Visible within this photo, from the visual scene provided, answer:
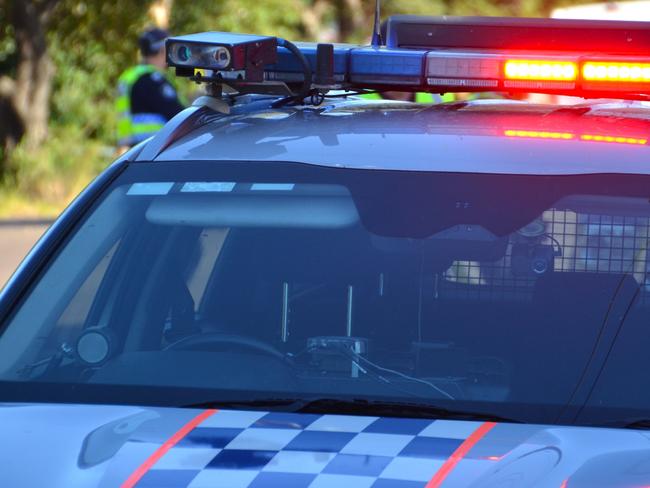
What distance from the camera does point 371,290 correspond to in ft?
9.07

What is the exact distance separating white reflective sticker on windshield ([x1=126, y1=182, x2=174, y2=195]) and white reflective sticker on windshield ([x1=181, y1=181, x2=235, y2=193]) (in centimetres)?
4

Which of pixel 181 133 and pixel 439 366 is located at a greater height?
pixel 181 133

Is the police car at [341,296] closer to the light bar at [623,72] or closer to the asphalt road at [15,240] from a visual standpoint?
the light bar at [623,72]

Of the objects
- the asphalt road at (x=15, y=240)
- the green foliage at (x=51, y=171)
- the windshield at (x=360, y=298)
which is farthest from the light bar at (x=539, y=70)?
the green foliage at (x=51, y=171)

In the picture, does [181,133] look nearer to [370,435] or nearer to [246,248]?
[246,248]

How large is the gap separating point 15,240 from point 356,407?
934cm

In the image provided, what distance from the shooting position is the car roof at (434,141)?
2.79 metres

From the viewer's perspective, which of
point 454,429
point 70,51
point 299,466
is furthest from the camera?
point 70,51

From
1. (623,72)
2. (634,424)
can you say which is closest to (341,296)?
(634,424)

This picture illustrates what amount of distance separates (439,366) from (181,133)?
0.80 metres

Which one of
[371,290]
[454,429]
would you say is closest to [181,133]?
[371,290]

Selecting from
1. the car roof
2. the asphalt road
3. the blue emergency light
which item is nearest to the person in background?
the asphalt road

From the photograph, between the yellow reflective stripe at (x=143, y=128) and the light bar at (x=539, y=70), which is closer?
the light bar at (x=539, y=70)

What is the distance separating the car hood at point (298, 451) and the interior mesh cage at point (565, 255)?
365mm
